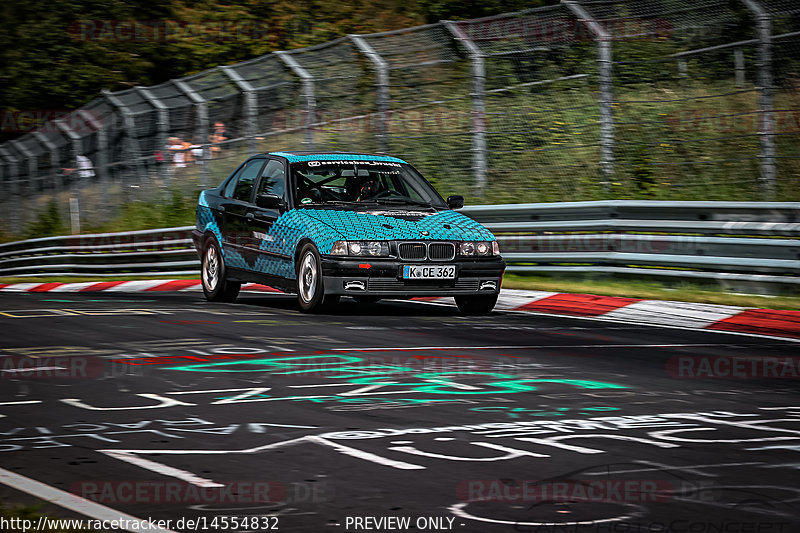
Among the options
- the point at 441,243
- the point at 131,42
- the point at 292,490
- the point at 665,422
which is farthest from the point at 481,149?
the point at 131,42

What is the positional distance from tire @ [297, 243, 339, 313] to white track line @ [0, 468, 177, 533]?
6.50 metres

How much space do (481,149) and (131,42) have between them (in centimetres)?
2281

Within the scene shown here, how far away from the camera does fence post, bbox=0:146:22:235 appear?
108ft

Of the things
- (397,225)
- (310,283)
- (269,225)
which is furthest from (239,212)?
(397,225)

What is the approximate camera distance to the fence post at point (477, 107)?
16625 mm

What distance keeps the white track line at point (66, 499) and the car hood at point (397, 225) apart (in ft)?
21.9

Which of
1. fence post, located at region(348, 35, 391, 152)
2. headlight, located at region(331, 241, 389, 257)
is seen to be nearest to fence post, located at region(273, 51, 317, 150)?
fence post, located at region(348, 35, 391, 152)

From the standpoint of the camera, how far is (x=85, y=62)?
1473 inches

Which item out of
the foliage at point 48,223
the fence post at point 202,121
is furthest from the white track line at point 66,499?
the foliage at point 48,223

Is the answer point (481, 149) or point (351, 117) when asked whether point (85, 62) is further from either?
point (481, 149)

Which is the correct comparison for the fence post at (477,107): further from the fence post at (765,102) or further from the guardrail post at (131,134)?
the guardrail post at (131,134)

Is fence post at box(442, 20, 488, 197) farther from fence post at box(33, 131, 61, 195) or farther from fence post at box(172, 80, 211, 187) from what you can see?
fence post at box(33, 131, 61, 195)

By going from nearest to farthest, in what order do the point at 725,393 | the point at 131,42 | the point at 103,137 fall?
the point at 725,393
the point at 103,137
the point at 131,42

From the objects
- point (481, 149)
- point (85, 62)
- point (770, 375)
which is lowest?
point (770, 375)
